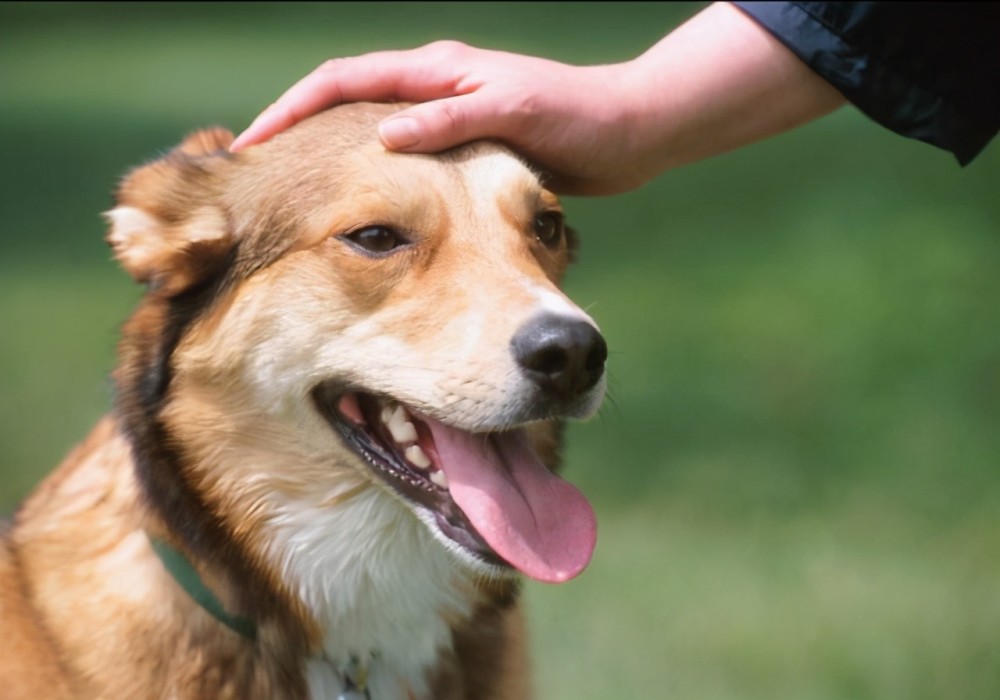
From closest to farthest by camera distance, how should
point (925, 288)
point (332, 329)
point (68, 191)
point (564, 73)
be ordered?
point (332, 329) < point (564, 73) < point (925, 288) < point (68, 191)

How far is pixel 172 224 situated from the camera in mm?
2615

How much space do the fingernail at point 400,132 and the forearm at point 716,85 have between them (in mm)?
486

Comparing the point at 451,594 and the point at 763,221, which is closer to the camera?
the point at 451,594

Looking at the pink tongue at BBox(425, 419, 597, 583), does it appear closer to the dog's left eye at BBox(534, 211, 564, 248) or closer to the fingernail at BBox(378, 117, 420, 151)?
the dog's left eye at BBox(534, 211, 564, 248)

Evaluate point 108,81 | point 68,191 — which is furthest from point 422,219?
point 108,81

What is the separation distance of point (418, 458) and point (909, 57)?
1.23m

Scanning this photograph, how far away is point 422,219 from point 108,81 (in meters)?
10.2

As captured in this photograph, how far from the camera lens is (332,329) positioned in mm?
2449

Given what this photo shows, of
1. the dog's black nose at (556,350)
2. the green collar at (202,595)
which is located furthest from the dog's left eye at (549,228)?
the green collar at (202,595)

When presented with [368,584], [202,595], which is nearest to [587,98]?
[368,584]

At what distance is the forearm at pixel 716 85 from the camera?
2.71 meters

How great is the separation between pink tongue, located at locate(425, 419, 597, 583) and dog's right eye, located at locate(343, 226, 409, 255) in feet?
1.13

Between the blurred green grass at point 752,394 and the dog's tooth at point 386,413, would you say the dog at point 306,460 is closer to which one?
the dog's tooth at point 386,413

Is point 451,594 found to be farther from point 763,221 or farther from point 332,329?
point 763,221
